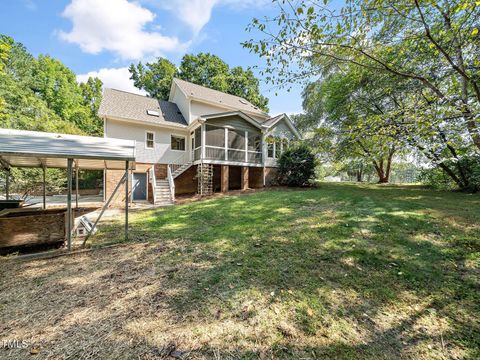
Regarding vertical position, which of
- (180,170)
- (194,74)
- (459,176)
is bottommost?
(459,176)

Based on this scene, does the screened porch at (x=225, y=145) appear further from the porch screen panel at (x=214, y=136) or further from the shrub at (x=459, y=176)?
the shrub at (x=459, y=176)

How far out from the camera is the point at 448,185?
12859 millimetres

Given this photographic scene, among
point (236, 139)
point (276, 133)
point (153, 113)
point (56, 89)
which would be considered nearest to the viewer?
point (236, 139)

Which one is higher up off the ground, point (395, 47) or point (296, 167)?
point (395, 47)

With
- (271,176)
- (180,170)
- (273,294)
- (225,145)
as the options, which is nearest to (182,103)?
(225,145)

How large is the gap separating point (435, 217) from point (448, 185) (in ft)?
35.6

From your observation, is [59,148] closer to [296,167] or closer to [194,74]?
[296,167]

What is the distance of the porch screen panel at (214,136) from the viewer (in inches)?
529

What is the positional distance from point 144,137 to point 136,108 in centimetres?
266

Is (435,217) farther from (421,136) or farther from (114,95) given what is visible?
(114,95)

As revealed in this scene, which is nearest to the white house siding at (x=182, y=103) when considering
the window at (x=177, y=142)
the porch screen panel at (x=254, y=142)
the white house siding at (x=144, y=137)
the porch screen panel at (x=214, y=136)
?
the white house siding at (x=144, y=137)

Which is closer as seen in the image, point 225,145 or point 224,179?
point 224,179

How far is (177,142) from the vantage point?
602 inches

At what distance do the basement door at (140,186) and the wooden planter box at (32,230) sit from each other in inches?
374
